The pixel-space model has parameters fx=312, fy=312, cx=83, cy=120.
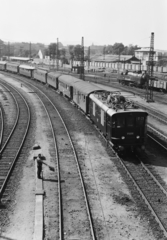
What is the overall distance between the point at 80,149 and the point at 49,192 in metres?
6.71

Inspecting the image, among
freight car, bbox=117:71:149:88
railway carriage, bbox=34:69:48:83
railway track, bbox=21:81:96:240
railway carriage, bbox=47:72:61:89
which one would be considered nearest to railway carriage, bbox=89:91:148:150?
railway track, bbox=21:81:96:240

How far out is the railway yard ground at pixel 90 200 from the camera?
37.0 feet

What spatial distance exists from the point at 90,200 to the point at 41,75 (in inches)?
1887

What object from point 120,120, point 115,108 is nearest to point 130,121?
point 120,120

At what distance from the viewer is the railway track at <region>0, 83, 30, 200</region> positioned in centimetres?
1655

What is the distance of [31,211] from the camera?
1272 cm

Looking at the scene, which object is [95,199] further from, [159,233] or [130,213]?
[159,233]

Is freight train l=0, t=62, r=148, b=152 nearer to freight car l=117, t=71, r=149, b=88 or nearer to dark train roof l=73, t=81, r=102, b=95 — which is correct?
dark train roof l=73, t=81, r=102, b=95

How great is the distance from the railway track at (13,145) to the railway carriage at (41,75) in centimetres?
2152

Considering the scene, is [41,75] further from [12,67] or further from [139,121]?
[139,121]

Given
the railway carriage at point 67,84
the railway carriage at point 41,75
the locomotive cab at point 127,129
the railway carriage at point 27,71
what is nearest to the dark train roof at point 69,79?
the railway carriage at point 67,84

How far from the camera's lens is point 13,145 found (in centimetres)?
2172

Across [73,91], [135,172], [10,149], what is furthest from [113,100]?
[73,91]

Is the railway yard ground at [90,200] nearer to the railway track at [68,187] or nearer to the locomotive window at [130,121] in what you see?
the railway track at [68,187]
